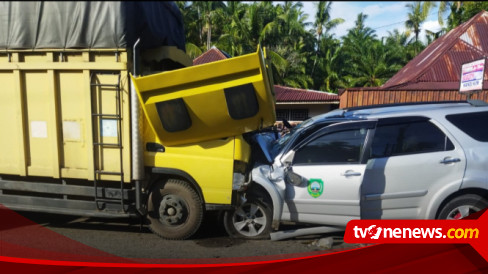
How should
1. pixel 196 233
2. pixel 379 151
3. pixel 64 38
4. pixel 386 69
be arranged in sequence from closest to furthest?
1. pixel 64 38
2. pixel 379 151
3. pixel 196 233
4. pixel 386 69

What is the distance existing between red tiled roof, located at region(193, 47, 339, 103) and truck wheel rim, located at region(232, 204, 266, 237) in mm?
1280

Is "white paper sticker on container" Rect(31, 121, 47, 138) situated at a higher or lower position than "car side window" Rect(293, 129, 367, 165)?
A: higher

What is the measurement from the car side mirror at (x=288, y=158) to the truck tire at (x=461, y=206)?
3.75ft

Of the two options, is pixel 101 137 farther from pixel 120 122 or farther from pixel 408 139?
pixel 408 139

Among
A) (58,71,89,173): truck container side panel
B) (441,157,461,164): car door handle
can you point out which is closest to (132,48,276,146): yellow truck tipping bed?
(58,71,89,173): truck container side panel

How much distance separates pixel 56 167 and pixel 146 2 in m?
1.62

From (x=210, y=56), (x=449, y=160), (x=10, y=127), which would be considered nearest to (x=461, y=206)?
(x=449, y=160)

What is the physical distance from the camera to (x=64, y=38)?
153 cm

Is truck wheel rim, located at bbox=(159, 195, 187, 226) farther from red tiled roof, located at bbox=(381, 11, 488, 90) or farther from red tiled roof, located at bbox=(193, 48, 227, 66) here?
red tiled roof, located at bbox=(381, 11, 488, 90)

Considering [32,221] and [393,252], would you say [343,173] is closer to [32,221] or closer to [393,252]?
[393,252]

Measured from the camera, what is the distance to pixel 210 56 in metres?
2.14

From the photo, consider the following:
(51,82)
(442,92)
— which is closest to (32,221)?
(51,82)

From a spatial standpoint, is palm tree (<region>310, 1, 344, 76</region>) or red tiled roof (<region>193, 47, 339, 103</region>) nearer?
palm tree (<region>310, 1, 344, 76</region>)

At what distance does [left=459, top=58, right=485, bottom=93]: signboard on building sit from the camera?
3394 millimetres
